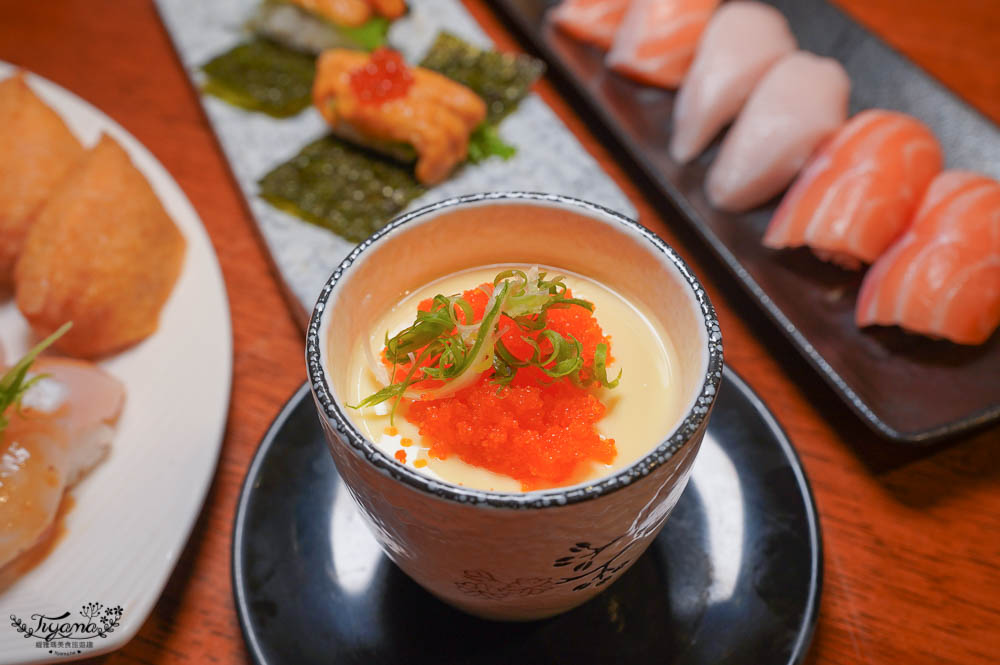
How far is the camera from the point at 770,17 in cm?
219

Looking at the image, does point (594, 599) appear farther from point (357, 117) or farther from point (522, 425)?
point (357, 117)

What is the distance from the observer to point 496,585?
0.82 meters

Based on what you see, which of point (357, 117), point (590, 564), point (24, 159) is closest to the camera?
point (590, 564)

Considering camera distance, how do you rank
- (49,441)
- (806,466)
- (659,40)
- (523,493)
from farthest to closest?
(659,40) < (806,466) < (49,441) < (523,493)

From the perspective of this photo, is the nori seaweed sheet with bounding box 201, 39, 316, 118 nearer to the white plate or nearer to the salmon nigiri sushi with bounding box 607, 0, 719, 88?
the white plate

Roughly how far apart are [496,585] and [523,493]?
168 mm

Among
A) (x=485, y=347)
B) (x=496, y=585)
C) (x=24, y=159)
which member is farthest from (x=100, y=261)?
(x=496, y=585)

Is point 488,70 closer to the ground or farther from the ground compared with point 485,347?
closer to the ground

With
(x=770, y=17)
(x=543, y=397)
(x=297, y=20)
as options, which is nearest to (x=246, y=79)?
(x=297, y=20)

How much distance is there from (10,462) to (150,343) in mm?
368

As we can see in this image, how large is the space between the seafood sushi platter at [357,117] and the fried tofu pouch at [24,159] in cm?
38

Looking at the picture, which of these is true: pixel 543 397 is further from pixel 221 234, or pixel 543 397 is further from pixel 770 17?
pixel 770 17

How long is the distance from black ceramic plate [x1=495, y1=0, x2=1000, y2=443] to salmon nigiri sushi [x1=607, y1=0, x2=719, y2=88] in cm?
5

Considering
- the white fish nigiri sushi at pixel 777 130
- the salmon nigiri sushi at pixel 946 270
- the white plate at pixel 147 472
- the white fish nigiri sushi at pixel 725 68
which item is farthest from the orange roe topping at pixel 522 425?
the white fish nigiri sushi at pixel 725 68
